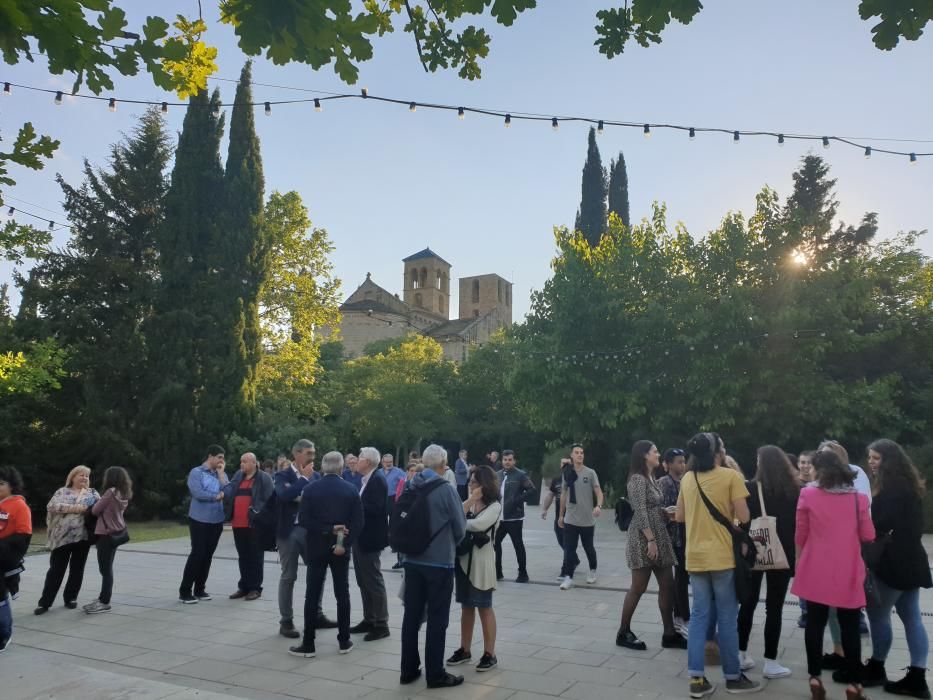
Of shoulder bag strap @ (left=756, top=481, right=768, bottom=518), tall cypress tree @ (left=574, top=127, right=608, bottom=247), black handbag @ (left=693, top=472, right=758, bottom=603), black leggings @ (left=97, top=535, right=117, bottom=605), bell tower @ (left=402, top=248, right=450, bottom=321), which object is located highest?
bell tower @ (left=402, top=248, right=450, bottom=321)

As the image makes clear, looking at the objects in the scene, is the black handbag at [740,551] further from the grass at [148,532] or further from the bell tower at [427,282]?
the bell tower at [427,282]

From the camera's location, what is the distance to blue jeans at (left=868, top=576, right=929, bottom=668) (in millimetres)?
4852

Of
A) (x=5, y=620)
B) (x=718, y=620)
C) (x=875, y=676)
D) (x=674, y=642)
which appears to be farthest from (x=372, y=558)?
(x=875, y=676)

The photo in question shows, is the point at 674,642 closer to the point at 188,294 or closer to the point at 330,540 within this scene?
the point at 330,540

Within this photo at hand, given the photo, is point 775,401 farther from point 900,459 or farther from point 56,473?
point 56,473

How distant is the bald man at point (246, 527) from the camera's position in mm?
8750

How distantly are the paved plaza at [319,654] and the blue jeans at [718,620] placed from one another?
0.86ft

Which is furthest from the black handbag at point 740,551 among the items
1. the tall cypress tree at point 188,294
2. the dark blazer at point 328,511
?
the tall cypress tree at point 188,294

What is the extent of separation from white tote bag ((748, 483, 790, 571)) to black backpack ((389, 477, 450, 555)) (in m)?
2.40

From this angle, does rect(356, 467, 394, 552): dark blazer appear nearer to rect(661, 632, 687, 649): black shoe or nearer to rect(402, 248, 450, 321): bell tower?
rect(661, 632, 687, 649): black shoe

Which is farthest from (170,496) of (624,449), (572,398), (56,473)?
(624,449)

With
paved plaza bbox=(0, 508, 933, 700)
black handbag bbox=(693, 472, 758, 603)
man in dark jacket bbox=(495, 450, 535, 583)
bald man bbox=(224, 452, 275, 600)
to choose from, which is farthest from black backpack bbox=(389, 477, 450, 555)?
man in dark jacket bbox=(495, 450, 535, 583)

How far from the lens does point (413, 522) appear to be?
5.29 meters

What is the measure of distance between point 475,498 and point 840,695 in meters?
3.02
